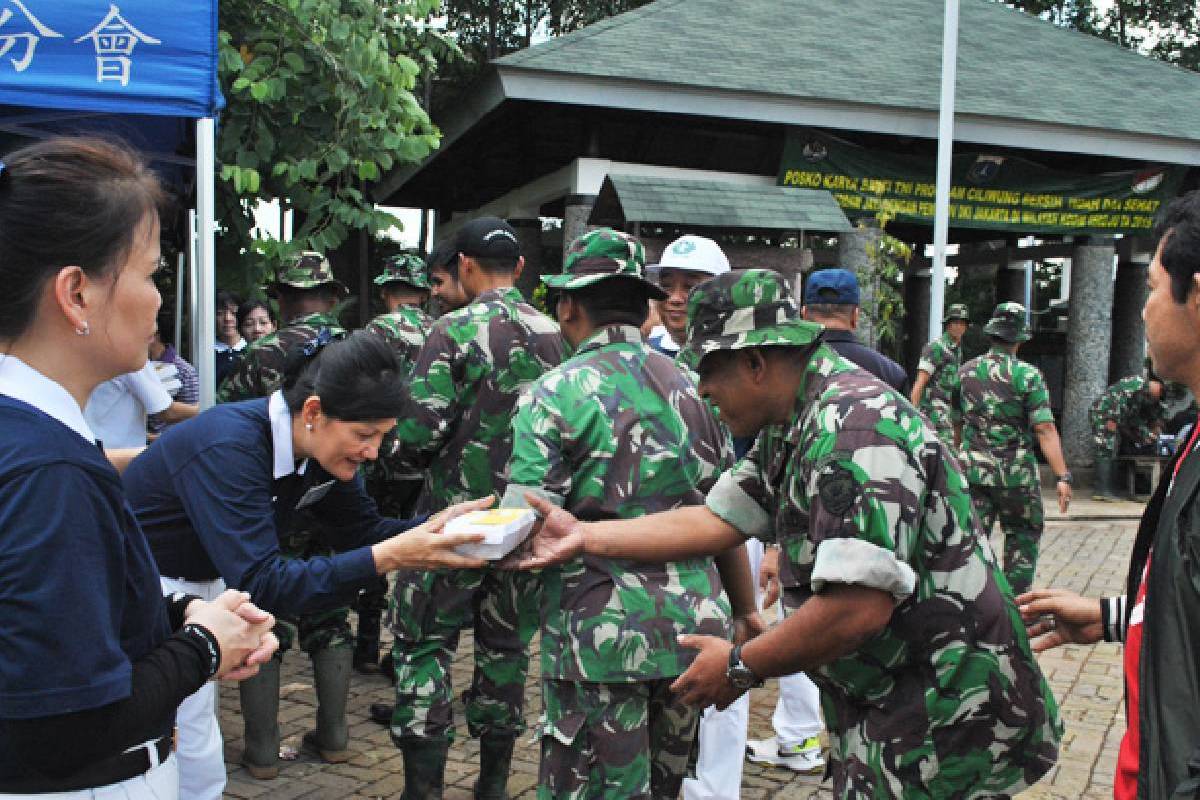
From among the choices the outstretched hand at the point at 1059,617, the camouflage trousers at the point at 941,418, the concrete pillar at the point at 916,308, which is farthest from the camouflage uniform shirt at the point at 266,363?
the concrete pillar at the point at 916,308

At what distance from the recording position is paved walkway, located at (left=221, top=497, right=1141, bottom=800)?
Result: 167 inches

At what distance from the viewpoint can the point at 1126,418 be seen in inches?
501

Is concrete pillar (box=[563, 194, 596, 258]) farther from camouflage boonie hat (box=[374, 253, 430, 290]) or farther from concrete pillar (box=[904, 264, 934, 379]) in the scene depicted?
concrete pillar (box=[904, 264, 934, 379])

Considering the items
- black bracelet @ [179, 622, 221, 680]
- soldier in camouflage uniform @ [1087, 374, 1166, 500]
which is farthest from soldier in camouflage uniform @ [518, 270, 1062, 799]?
soldier in camouflage uniform @ [1087, 374, 1166, 500]

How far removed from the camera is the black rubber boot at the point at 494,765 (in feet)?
13.2

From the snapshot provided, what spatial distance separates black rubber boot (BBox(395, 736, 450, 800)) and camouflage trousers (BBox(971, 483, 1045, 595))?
14.4ft

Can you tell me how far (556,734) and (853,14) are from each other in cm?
1452

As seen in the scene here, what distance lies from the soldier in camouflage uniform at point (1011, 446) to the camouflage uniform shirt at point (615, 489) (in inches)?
176

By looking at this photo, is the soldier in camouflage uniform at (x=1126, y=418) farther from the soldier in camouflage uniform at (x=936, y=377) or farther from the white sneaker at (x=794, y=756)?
Result: the white sneaker at (x=794, y=756)

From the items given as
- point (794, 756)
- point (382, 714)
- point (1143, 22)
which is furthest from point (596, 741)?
point (1143, 22)

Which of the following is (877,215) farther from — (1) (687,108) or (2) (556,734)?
(2) (556,734)

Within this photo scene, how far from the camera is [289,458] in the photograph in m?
2.93

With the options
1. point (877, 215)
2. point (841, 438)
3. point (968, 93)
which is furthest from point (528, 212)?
point (841, 438)

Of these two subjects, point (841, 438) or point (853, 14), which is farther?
point (853, 14)
